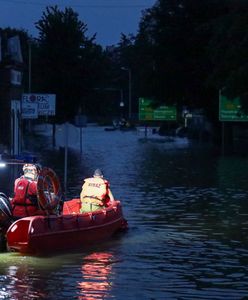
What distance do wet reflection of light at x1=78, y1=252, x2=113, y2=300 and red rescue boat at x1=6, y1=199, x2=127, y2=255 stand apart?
0.77 m

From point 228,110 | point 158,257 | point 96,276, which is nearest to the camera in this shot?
point 96,276

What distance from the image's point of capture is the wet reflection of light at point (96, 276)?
11492 millimetres

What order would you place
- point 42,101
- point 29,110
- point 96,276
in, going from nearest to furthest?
1. point 96,276
2. point 29,110
3. point 42,101

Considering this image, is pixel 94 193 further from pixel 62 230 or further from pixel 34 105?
pixel 34 105

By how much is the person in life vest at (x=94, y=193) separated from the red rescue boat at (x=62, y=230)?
0.26 meters

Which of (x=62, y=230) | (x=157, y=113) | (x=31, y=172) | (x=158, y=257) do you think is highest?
(x=157, y=113)

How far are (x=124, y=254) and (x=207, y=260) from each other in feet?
4.93

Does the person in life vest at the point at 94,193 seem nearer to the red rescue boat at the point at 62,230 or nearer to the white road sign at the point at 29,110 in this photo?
the red rescue boat at the point at 62,230

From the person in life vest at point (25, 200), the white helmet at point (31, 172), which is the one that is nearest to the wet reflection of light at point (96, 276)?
the person in life vest at point (25, 200)

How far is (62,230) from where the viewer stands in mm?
15422

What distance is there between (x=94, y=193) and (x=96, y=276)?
478 cm

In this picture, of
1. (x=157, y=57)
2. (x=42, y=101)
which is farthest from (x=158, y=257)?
(x=157, y=57)

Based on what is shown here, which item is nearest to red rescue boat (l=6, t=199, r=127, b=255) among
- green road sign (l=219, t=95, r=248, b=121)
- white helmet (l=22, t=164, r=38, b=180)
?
white helmet (l=22, t=164, r=38, b=180)

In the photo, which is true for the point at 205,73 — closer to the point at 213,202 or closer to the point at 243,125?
the point at 243,125
